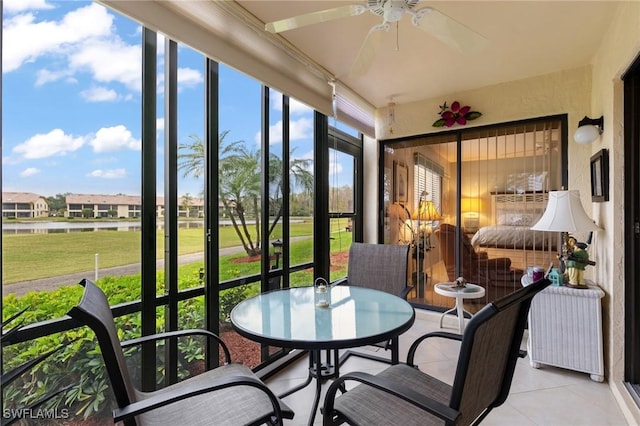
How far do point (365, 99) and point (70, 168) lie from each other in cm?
317

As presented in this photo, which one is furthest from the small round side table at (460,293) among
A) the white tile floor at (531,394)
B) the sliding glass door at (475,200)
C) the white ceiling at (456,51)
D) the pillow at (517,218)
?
the white ceiling at (456,51)

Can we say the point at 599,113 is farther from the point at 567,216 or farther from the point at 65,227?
the point at 65,227

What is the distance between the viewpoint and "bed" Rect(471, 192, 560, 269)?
10.8ft

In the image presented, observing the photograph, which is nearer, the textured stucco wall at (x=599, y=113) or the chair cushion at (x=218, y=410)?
the chair cushion at (x=218, y=410)

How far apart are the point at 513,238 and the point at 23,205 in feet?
13.1

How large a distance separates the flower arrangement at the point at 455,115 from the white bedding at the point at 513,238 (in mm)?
1263

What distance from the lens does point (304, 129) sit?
120 inches

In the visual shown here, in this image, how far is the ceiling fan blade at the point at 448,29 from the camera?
5.14 ft

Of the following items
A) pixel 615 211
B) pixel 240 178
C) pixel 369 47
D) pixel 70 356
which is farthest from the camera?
pixel 240 178

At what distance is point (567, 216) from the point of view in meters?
2.49

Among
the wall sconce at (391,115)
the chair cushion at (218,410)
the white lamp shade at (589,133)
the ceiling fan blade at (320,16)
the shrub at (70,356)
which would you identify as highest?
the wall sconce at (391,115)

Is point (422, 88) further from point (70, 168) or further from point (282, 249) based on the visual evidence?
point (70, 168)

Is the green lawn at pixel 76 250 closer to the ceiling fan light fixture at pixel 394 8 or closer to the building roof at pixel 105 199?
the building roof at pixel 105 199

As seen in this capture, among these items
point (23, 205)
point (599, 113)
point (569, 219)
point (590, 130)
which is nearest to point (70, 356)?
point (23, 205)
